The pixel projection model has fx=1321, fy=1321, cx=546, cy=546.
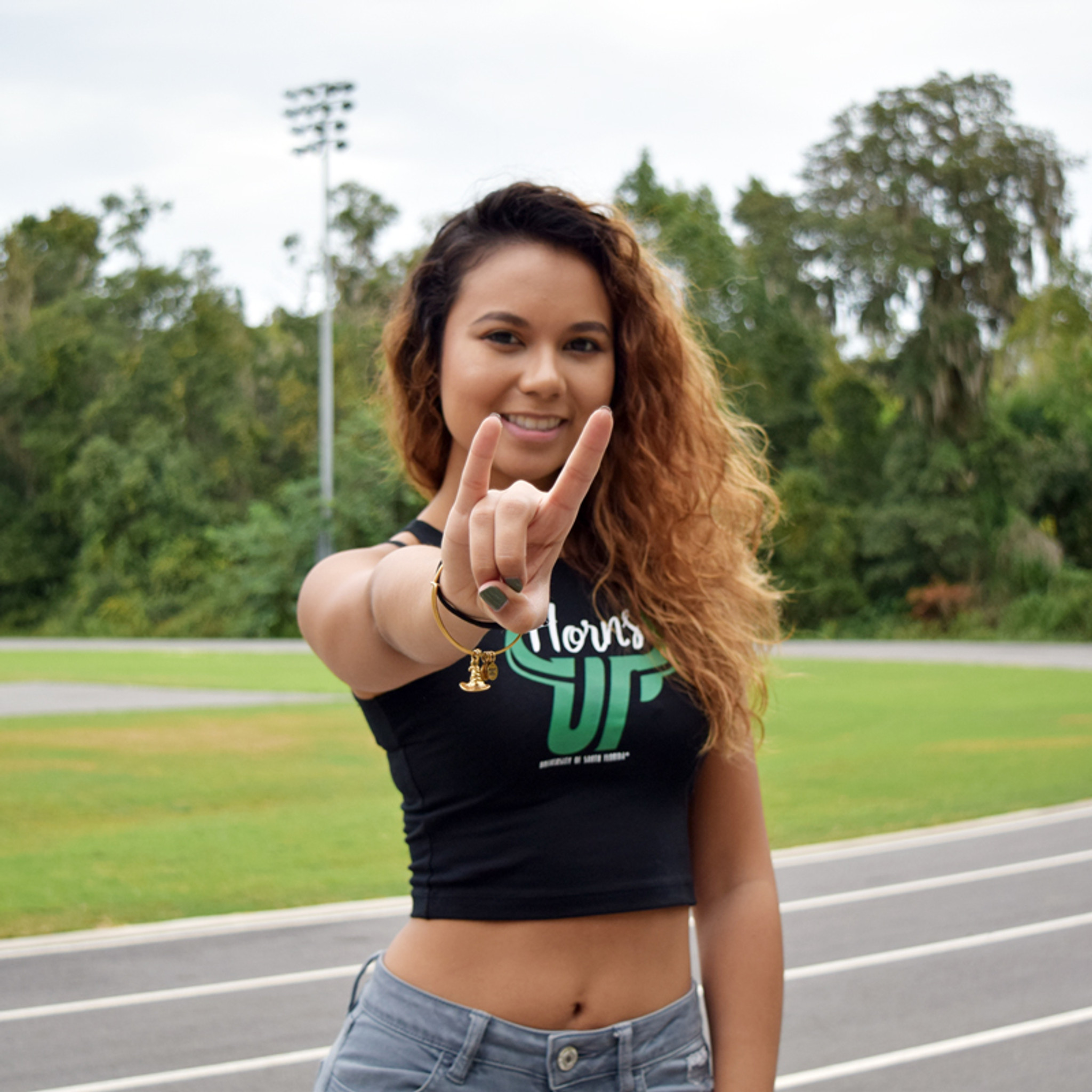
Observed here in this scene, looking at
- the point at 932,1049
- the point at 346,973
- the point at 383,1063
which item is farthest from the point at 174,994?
the point at 383,1063

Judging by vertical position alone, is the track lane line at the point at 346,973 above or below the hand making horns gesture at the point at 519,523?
A: below

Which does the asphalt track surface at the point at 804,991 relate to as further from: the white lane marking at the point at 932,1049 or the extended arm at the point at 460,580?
the extended arm at the point at 460,580

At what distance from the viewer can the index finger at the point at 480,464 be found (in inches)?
50.8

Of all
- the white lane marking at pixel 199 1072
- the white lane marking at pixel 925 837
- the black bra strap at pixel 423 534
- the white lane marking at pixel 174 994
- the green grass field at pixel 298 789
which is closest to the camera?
the black bra strap at pixel 423 534

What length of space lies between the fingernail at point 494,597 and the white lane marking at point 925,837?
7.42 metres

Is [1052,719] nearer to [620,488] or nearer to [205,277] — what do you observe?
[620,488]

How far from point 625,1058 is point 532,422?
0.86 metres

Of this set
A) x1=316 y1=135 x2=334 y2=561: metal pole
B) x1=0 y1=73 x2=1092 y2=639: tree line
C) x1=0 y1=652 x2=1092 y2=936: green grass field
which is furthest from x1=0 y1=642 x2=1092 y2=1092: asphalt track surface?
x1=316 y1=135 x2=334 y2=561: metal pole

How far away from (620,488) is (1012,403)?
4041 cm

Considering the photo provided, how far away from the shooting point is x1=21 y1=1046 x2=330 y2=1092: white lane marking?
4.71 m

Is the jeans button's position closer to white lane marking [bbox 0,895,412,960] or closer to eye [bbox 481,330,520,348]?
eye [bbox 481,330,520,348]

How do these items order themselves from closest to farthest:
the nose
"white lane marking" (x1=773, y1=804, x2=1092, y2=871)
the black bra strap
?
the nose < the black bra strap < "white lane marking" (x1=773, y1=804, x2=1092, y2=871)

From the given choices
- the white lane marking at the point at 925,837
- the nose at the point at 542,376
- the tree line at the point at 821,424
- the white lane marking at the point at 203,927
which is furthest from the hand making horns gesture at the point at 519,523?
the tree line at the point at 821,424

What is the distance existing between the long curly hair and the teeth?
259mm
